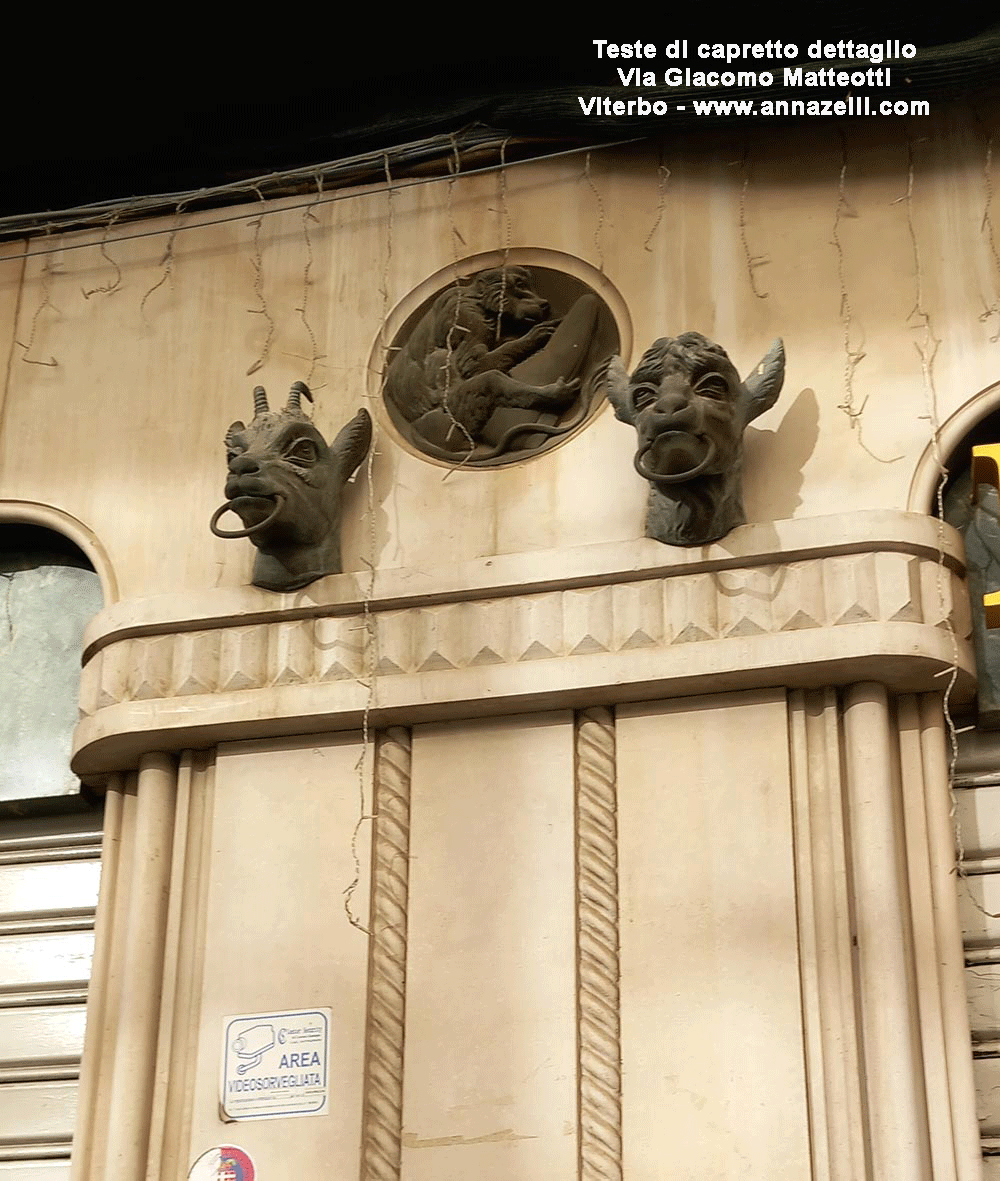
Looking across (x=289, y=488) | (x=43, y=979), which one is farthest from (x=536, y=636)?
(x=43, y=979)

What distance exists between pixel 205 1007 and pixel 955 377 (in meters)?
2.60

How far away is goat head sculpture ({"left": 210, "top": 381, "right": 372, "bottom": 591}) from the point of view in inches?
234

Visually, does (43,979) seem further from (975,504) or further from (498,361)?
(975,504)

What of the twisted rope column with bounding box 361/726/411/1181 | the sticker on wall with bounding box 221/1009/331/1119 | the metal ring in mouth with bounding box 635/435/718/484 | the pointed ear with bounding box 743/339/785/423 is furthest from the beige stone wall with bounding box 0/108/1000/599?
the sticker on wall with bounding box 221/1009/331/1119

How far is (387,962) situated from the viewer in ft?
18.3

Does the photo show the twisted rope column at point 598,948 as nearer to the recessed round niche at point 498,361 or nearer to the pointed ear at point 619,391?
the pointed ear at point 619,391

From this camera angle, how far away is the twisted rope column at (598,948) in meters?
5.23

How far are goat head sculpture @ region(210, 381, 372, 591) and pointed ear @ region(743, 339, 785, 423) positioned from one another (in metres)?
1.12

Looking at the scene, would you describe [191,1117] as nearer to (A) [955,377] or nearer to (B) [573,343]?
(B) [573,343]

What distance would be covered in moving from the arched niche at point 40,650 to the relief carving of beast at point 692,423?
64.3 inches

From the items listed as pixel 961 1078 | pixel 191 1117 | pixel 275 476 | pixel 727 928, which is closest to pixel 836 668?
pixel 727 928

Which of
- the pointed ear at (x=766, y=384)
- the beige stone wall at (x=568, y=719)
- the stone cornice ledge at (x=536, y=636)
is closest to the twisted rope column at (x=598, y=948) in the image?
the beige stone wall at (x=568, y=719)

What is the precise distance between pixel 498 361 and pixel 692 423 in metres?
0.92

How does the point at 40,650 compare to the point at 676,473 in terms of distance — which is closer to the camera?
the point at 676,473
